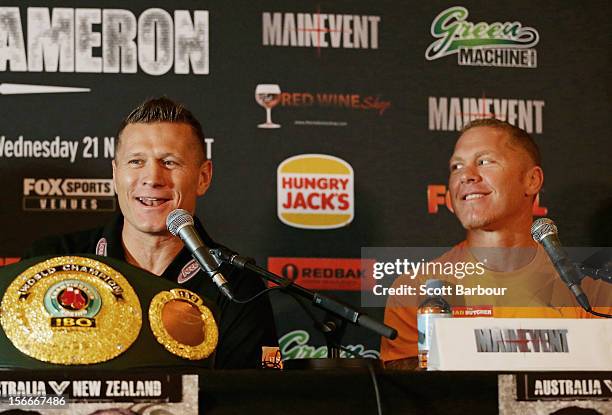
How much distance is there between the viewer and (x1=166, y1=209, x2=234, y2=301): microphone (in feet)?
5.50

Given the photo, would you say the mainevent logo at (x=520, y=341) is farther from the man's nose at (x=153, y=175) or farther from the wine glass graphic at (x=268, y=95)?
the wine glass graphic at (x=268, y=95)

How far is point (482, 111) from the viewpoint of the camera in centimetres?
339

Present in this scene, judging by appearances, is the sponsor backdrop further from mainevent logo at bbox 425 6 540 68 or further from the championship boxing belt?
the championship boxing belt

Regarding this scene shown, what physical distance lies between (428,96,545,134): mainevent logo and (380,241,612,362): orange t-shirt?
0.47 metres

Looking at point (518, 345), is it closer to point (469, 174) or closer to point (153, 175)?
point (153, 175)

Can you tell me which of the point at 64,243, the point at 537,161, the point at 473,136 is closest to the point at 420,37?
the point at 473,136

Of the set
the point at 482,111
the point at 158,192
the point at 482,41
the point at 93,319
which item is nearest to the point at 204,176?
the point at 158,192

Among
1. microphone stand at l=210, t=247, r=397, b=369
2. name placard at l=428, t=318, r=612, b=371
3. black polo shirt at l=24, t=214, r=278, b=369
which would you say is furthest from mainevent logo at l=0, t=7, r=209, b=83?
name placard at l=428, t=318, r=612, b=371

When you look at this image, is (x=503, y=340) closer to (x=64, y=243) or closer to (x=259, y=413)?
(x=259, y=413)

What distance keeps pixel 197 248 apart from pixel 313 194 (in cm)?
156

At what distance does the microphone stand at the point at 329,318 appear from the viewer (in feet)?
5.23

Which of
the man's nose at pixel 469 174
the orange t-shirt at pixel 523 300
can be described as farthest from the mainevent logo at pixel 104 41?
the orange t-shirt at pixel 523 300

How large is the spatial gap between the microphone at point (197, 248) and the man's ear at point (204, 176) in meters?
1.20

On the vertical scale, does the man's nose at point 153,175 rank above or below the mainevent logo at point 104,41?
below
